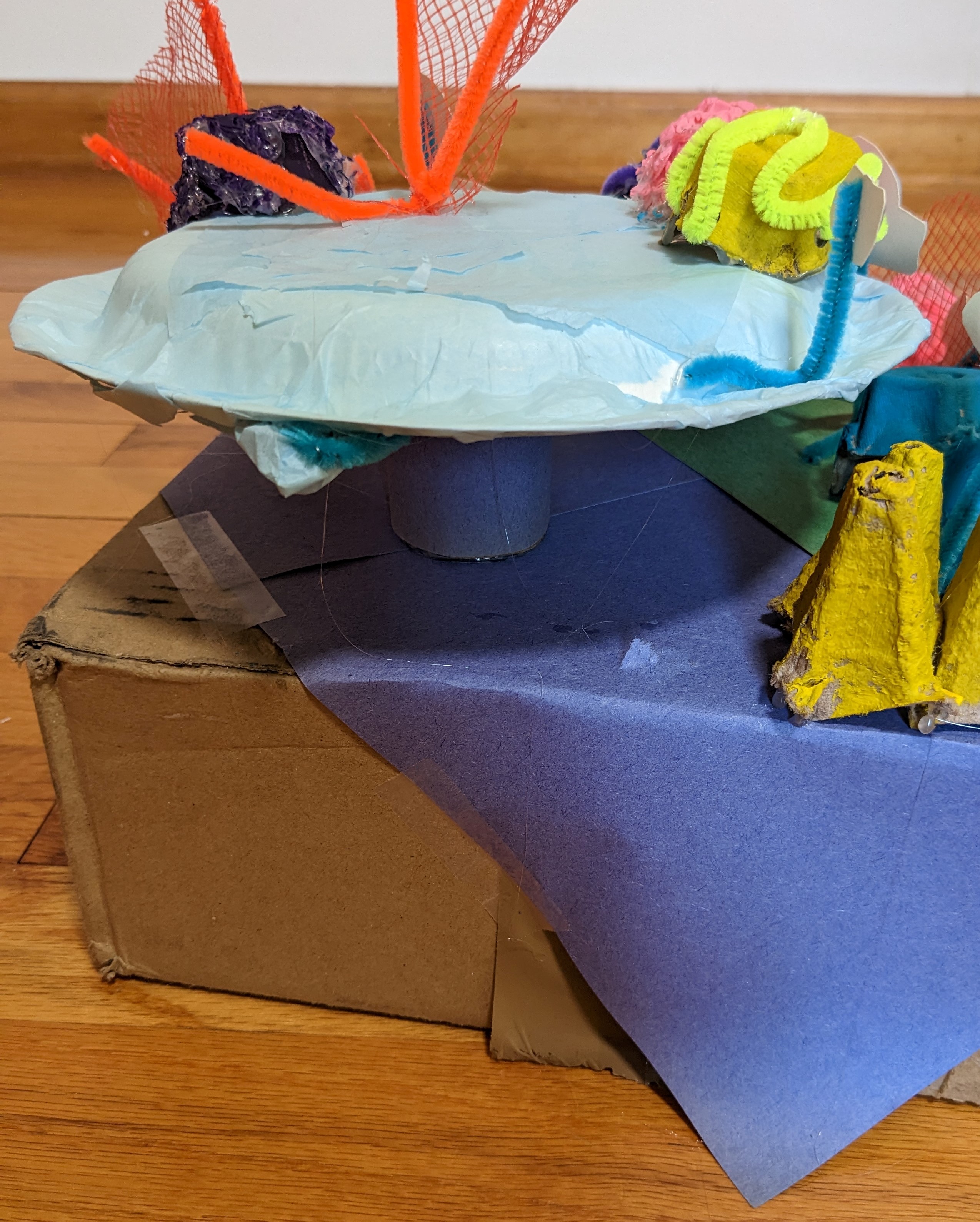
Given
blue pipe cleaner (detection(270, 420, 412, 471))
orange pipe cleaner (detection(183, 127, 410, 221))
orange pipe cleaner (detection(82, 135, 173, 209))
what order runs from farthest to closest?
orange pipe cleaner (detection(82, 135, 173, 209)) < orange pipe cleaner (detection(183, 127, 410, 221)) < blue pipe cleaner (detection(270, 420, 412, 471))

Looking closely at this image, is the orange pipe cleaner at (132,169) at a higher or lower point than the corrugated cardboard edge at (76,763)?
higher

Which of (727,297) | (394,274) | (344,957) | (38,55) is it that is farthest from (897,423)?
(38,55)

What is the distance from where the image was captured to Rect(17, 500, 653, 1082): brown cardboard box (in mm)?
445

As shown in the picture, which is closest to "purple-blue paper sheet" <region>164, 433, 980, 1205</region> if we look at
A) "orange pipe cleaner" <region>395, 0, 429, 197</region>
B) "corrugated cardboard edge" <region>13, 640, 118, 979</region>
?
"corrugated cardboard edge" <region>13, 640, 118, 979</region>

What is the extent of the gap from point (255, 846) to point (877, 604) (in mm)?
294

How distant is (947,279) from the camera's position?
55cm

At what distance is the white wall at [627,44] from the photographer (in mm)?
550

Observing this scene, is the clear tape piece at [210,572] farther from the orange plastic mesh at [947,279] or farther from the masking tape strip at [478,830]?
the orange plastic mesh at [947,279]

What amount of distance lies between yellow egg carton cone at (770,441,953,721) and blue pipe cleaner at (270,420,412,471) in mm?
164

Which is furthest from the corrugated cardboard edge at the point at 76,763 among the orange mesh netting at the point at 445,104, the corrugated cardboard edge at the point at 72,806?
the orange mesh netting at the point at 445,104

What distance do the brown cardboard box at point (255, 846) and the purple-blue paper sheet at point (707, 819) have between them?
2cm

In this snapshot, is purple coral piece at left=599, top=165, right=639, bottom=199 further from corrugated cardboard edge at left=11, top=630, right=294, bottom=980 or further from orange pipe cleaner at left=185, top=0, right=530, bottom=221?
corrugated cardboard edge at left=11, top=630, right=294, bottom=980

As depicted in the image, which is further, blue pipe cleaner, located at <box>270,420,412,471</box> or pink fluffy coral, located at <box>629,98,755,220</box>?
pink fluffy coral, located at <box>629,98,755,220</box>

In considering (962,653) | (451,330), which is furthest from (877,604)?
(451,330)
